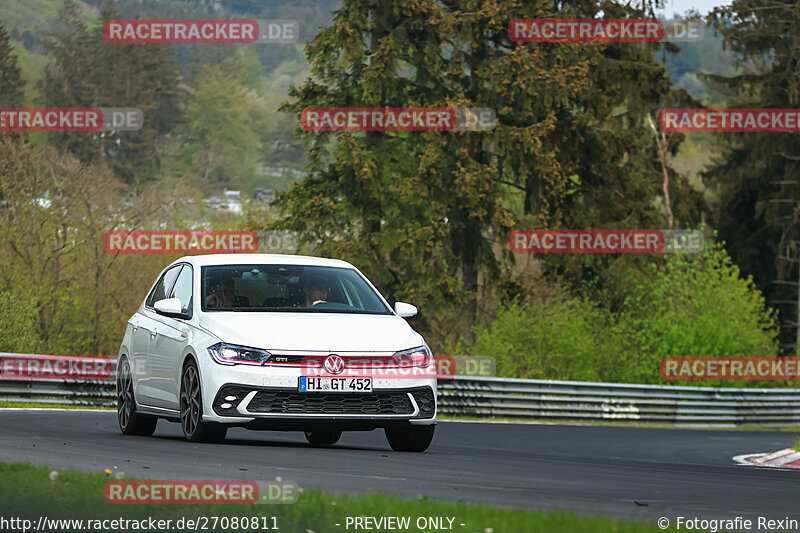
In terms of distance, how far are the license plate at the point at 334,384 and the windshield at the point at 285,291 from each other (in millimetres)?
1058

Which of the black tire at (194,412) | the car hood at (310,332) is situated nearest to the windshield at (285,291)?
the car hood at (310,332)

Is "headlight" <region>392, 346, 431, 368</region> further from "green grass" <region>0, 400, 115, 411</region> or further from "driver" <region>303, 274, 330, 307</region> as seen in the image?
"green grass" <region>0, 400, 115, 411</region>

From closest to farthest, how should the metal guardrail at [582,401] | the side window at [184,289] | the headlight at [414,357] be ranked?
the headlight at [414,357] → the side window at [184,289] → the metal guardrail at [582,401]

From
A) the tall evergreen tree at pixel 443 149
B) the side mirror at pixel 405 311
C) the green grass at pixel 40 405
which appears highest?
the tall evergreen tree at pixel 443 149

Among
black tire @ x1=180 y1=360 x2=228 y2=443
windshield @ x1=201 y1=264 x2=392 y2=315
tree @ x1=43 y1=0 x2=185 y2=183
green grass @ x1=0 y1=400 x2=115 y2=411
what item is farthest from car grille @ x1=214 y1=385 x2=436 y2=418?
tree @ x1=43 y1=0 x2=185 y2=183

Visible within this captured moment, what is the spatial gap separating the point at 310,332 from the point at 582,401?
63.3 feet

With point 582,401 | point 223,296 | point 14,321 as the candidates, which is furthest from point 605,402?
point 223,296

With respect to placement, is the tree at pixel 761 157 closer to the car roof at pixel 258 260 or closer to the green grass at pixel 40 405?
the green grass at pixel 40 405

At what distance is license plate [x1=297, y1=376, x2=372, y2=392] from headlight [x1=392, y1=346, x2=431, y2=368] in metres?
0.37

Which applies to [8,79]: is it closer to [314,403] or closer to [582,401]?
Result: [582,401]

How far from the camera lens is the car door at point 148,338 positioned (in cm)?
1334

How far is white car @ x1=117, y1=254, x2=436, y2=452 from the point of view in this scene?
1157cm

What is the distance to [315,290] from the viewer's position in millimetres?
12961

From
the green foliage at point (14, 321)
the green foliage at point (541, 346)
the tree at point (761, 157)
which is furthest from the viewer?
the tree at point (761, 157)
